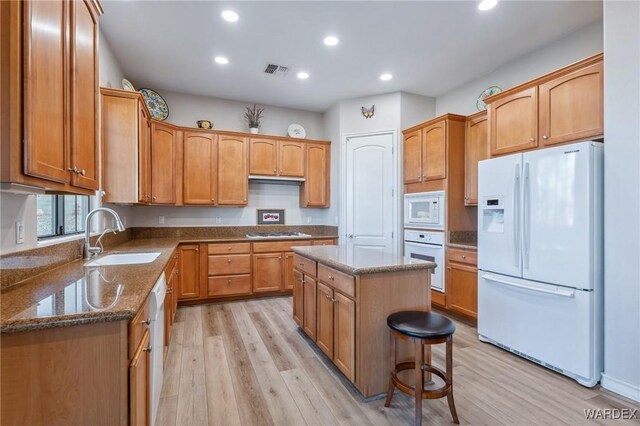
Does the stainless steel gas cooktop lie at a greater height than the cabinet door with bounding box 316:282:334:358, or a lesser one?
greater

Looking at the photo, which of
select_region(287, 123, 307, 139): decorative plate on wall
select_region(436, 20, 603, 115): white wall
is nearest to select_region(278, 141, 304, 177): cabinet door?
select_region(287, 123, 307, 139): decorative plate on wall

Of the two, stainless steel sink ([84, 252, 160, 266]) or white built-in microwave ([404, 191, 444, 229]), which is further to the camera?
white built-in microwave ([404, 191, 444, 229])

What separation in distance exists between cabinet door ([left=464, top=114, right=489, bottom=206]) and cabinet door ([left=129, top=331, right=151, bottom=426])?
11.7 feet

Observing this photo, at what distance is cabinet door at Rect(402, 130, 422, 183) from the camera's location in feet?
13.7

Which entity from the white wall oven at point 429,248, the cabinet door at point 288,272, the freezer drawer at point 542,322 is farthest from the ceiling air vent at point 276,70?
the freezer drawer at point 542,322

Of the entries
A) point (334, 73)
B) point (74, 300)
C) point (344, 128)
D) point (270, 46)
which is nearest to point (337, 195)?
point (344, 128)

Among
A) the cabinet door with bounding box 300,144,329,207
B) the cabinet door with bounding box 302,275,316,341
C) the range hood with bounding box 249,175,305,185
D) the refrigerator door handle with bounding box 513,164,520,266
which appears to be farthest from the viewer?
the cabinet door with bounding box 300,144,329,207

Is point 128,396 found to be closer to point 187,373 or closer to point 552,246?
point 187,373

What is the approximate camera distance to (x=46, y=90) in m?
1.21

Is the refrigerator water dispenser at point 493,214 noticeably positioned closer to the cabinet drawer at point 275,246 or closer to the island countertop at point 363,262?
the island countertop at point 363,262

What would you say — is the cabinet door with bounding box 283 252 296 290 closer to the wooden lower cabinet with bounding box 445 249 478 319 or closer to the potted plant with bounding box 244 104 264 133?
the potted plant with bounding box 244 104 264 133

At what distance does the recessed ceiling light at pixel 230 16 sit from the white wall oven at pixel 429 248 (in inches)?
120

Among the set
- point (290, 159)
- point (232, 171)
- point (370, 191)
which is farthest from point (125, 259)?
point (370, 191)

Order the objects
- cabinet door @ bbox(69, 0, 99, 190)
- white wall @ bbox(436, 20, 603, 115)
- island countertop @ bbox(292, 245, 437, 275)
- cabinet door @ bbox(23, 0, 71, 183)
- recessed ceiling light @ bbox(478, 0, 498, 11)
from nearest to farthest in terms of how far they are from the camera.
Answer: cabinet door @ bbox(23, 0, 71, 183)
cabinet door @ bbox(69, 0, 99, 190)
island countertop @ bbox(292, 245, 437, 275)
recessed ceiling light @ bbox(478, 0, 498, 11)
white wall @ bbox(436, 20, 603, 115)
